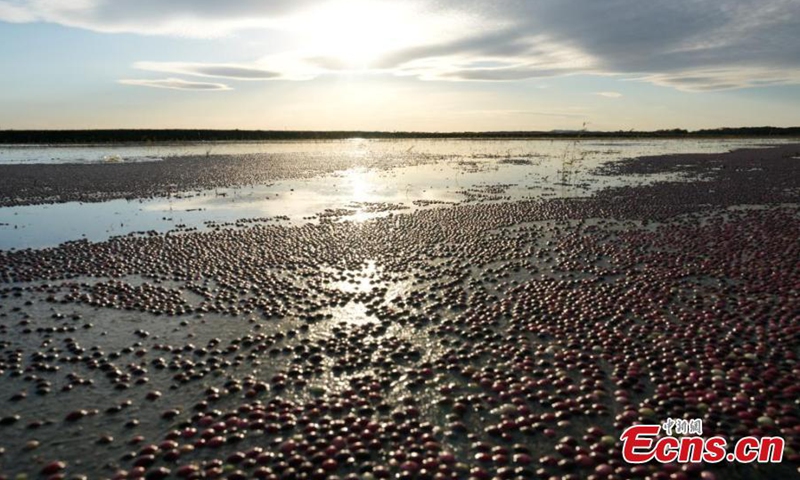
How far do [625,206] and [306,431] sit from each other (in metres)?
23.6

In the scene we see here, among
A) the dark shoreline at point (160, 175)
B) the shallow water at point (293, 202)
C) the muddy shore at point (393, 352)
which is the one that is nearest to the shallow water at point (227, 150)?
the dark shoreline at point (160, 175)

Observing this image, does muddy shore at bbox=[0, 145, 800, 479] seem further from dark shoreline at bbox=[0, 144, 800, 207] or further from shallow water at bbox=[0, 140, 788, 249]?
dark shoreline at bbox=[0, 144, 800, 207]

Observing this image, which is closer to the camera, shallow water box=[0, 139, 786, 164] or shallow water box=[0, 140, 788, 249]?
shallow water box=[0, 140, 788, 249]

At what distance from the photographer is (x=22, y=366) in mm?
9531

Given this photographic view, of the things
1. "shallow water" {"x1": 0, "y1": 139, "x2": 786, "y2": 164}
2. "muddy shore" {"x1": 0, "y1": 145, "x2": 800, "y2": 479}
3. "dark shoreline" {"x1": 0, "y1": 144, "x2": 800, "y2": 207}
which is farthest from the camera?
"shallow water" {"x1": 0, "y1": 139, "x2": 786, "y2": 164}

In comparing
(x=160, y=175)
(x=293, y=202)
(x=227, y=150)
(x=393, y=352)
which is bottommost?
(x=393, y=352)

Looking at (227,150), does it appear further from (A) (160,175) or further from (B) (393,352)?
(B) (393,352)

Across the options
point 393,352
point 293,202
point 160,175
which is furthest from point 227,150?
point 393,352

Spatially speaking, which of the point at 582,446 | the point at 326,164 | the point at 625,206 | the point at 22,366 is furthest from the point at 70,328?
the point at 326,164

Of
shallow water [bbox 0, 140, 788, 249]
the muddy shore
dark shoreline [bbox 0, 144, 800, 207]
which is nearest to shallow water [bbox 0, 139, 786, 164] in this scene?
dark shoreline [bbox 0, 144, 800, 207]

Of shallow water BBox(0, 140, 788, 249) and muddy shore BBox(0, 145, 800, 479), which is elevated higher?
shallow water BBox(0, 140, 788, 249)

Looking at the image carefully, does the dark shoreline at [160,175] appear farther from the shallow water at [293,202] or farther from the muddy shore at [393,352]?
the muddy shore at [393,352]

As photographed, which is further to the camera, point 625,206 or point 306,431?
point 625,206

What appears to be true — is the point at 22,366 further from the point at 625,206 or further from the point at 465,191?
the point at 465,191
